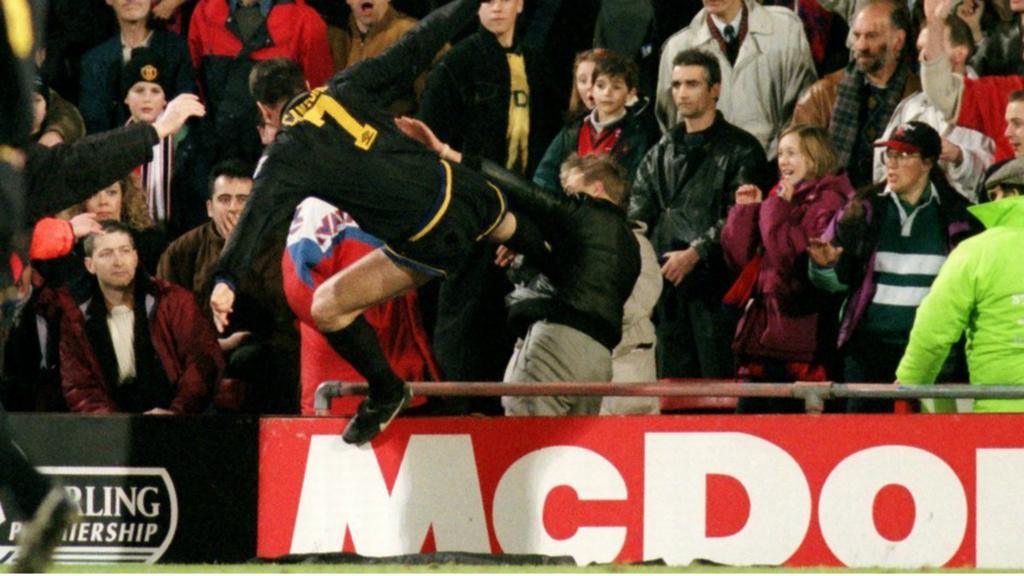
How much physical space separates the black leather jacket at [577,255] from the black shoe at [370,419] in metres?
0.87

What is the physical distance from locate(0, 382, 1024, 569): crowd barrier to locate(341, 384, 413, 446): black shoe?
0.29 feet

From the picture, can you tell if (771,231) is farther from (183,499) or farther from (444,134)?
(183,499)

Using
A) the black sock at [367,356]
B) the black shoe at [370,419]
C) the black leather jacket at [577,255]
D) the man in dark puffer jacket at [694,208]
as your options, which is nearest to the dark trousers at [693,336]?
the man in dark puffer jacket at [694,208]

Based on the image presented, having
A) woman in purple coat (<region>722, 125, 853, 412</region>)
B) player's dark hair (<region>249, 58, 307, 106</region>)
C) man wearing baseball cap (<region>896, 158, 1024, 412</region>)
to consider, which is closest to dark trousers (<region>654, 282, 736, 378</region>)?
woman in purple coat (<region>722, 125, 853, 412</region>)

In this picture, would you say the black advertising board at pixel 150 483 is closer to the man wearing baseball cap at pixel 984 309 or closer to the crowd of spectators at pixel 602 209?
the crowd of spectators at pixel 602 209

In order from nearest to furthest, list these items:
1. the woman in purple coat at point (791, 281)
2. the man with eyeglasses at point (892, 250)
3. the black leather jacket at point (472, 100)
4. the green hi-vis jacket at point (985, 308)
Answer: the green hi-vis jacket at point (985, 308) < the man with eyeglasses at point (892, 250) < the woman in purple coat at point (791, 281) < the black leather jacket at point (472, 100)

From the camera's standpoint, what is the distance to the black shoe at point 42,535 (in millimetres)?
5250

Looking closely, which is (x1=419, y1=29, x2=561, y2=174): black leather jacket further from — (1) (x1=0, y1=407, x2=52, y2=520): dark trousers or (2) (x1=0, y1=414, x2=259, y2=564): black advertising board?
(1) (x1=0, y1=407, x2=52, y2=520): dark trousers

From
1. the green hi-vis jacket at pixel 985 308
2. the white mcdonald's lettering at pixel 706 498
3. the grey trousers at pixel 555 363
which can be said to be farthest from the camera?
the grey trousers at pixel 555 363

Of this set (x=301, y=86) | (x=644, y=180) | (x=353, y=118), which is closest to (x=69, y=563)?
(x=353, y=118)

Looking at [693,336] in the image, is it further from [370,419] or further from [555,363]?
[370,419]

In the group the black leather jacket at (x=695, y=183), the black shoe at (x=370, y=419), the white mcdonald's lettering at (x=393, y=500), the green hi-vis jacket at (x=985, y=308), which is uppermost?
the black leather jacket at (x=695, y=183)

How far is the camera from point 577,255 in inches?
309

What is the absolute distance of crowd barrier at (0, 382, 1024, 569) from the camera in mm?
7016
